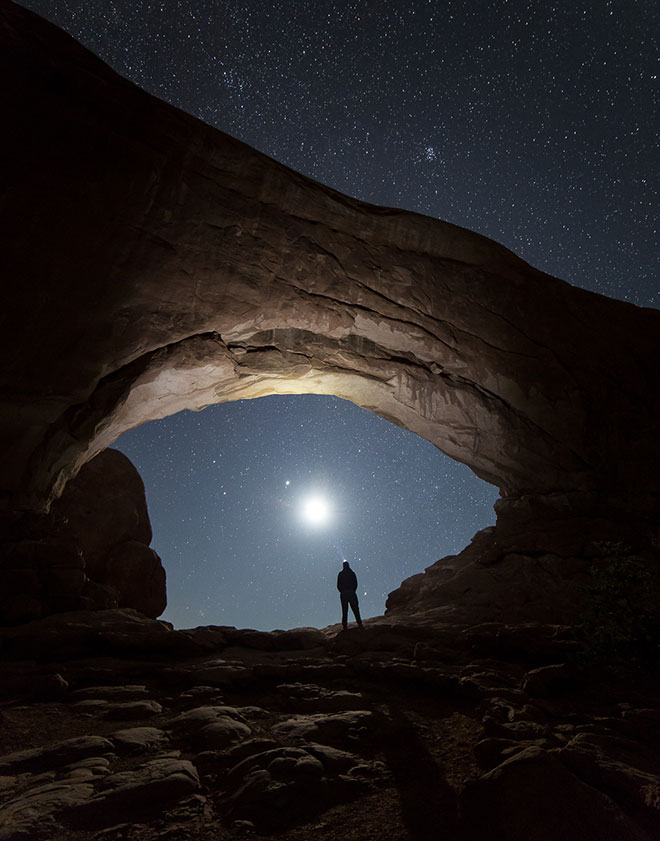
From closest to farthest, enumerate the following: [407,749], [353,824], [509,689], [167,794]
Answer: [353,824] → [167,794] → [407,749] → [509,689]

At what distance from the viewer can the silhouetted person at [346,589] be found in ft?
39.2

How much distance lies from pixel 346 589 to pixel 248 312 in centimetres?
909

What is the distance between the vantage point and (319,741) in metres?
4.75

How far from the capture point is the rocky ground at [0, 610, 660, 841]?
127 inches

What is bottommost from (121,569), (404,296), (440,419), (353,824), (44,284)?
(353,824)

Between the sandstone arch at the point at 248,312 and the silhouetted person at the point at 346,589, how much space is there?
778 centimetres

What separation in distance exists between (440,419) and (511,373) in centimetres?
345

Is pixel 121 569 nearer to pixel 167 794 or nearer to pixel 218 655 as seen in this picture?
pixel 218 655

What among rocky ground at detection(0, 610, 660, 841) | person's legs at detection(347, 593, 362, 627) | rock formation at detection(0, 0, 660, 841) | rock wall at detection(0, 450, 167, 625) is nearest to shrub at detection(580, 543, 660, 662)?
rock formation at detection(0, 0, 660, 841)

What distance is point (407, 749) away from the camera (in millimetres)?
4602

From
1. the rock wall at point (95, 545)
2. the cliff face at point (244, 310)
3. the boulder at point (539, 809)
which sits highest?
the cliff face at point (244, 310)

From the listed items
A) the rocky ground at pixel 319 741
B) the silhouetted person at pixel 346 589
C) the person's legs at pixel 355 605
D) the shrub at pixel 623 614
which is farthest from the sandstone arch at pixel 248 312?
the shrub at pixel 623 614

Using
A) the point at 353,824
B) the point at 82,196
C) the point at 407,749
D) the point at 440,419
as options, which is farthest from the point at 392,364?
the point at 353,824

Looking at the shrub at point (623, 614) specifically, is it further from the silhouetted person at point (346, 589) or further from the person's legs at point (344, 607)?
the person's legs at point (344, 607)
